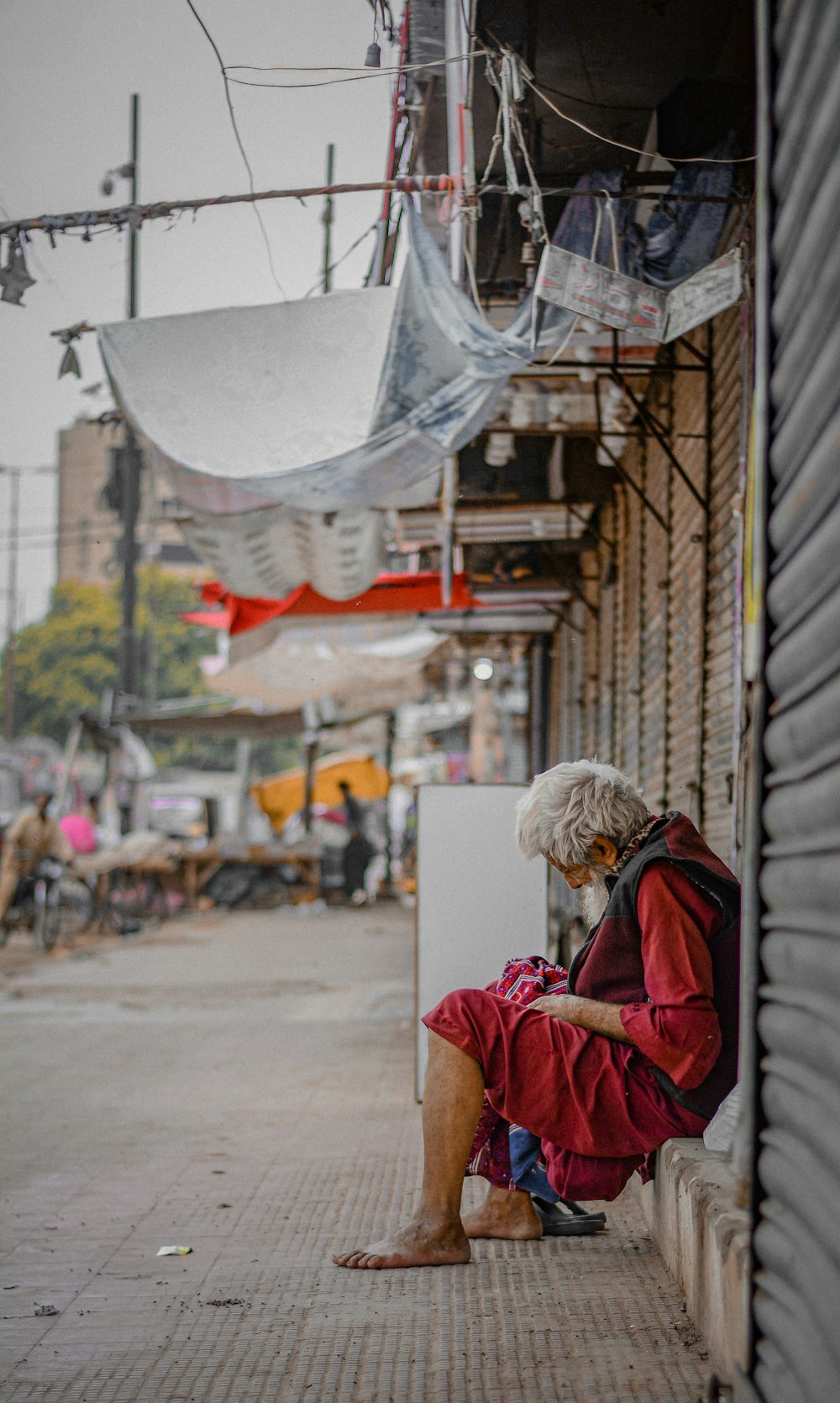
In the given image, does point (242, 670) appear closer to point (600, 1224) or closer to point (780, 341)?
point (600, 1224)

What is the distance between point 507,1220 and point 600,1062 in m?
0.77

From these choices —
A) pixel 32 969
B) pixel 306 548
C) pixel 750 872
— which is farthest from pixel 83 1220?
pixel 32 969

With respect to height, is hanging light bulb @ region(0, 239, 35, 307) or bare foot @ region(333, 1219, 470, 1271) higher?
hanging light bulb @ region(0, 239, 35, 307)

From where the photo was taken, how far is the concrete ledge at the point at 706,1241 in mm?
2527

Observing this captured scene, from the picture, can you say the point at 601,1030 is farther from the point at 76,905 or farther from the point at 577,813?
the point at 76,905

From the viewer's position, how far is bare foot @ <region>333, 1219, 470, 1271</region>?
11.1 ft

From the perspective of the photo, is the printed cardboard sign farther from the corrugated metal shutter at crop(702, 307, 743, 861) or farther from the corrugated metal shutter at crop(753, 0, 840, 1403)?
the corrugated metal shutter at crop(753, 0, 840, 1403)

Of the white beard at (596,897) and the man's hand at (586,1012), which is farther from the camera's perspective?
the white beard at (596,897)

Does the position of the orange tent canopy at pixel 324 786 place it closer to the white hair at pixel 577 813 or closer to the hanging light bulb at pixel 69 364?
the hanging light bulb at pixel 69 364

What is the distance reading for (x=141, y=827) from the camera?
2381 cm

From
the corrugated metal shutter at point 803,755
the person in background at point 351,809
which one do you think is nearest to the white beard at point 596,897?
the corrugated metal shutter at point 803,755

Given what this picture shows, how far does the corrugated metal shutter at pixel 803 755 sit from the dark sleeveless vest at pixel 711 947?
0.93m

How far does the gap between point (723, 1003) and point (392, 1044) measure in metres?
4.68

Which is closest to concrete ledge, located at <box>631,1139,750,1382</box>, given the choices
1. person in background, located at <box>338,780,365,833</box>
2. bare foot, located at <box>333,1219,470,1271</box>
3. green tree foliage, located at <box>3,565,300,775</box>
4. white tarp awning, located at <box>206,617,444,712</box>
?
bare foot, located at <box>333,1219,470,1271</box>
